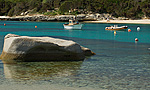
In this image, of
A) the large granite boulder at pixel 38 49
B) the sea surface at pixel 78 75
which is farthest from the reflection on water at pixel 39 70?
the large granite boulder at pixel 38 49

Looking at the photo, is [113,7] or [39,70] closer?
[39,70]

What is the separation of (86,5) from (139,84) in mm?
168636

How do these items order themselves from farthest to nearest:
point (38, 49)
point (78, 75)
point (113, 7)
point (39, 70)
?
point (113, 7) → point (38, 49) → point (39, 70) → point (78, 75)

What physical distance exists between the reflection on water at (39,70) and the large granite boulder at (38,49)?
764 mm

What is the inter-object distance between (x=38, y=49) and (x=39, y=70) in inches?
125

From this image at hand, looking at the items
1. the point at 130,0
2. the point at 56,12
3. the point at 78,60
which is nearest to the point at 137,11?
the point at 130,0

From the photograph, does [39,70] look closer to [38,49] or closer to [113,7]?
[38,49]

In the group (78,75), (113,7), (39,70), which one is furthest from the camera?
(113,7)

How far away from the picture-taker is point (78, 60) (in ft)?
70.7

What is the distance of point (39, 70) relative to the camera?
17.7 m

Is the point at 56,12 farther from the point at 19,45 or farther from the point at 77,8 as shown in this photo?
the point at 19,45

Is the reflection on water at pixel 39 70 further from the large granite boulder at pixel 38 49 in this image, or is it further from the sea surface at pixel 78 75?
the large granite boulder at pixel 38 49

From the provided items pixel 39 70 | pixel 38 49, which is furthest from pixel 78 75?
pixel 38 49

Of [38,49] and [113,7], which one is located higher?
[38,49]
